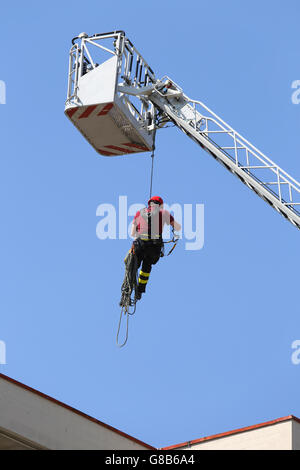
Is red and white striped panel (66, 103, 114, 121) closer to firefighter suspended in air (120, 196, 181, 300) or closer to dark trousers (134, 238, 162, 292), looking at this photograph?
firefighter suspended in air (120, 196, 181, 300)

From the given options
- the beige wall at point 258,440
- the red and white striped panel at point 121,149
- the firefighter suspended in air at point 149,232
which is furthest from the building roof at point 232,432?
the red and white striped panel at point 121,149

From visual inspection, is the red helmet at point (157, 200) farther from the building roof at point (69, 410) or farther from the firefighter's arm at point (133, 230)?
the building roof at point (69, 410)

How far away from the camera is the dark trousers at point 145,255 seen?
22016mm

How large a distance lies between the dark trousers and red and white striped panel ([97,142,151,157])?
2.87 meters

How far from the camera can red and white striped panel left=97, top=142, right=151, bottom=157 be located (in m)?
24.0

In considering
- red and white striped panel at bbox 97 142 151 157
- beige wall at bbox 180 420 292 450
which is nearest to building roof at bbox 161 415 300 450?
beige wall at bbox 180 420 292 450

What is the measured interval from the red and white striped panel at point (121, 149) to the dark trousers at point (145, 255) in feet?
9.40

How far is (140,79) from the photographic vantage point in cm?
2420

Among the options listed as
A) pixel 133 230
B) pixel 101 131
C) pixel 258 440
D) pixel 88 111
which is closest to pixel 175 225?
pixel 133 230

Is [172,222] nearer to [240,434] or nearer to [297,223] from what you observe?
[297,223]

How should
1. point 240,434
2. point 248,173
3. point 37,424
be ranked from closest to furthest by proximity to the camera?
point 37,424 → point 240,434 → point 248,173

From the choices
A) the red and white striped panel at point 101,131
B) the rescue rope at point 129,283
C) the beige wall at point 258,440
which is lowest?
the beige wall at point 258,440

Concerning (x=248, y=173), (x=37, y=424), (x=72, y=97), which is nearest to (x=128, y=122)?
(x=72, y=97)
